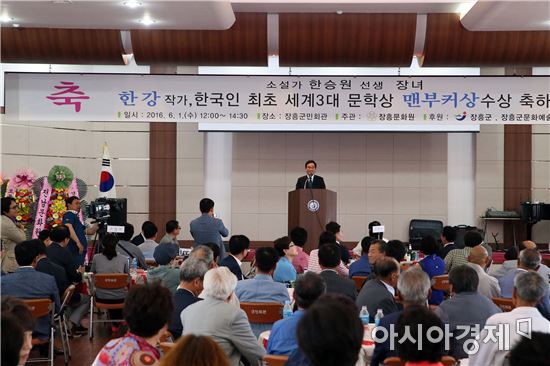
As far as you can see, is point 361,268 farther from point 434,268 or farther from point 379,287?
point 379,287

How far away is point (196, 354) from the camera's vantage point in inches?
79.7

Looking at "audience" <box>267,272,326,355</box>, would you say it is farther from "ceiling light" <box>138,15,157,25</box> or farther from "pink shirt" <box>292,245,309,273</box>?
"ceiling light" <box>138,15,157,25</box>

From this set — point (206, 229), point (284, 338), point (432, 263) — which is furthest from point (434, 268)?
point (284, 338)

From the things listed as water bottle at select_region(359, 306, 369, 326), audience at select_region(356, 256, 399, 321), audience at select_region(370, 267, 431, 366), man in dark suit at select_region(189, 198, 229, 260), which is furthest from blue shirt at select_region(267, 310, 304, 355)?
man in dark suit at select_region(189, 198, 229, 260)

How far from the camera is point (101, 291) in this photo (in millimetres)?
6840

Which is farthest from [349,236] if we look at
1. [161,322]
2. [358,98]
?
[161,322]

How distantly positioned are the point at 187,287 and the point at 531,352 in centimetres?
281

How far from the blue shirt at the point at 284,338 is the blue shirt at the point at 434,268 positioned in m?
3.42

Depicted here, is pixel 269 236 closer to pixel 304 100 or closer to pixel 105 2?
pixel 304 100

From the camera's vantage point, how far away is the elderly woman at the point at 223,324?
353cm

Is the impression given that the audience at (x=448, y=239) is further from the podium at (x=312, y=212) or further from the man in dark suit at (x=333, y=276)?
the man in dark suit at (x=333, y=276)

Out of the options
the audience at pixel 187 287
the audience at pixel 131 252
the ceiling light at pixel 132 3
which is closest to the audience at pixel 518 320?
the audience at pixel 187 287

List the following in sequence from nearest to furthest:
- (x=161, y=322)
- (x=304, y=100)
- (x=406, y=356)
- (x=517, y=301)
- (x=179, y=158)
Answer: (x=406, y=356), (x=161, y=322), (x=517, y=301), (x=304, y=100), (x=179, y=158)

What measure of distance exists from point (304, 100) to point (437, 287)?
7.69 feet
